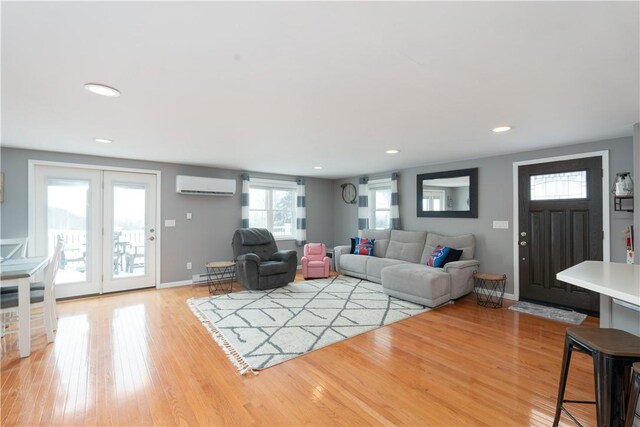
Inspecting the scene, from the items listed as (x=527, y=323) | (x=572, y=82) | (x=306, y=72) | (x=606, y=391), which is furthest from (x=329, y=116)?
(x=527, y=323)

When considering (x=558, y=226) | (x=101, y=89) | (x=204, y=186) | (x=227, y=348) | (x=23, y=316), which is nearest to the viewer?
(x=101, y=89)

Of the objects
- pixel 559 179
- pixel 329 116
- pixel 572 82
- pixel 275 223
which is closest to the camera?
pixel 572 82

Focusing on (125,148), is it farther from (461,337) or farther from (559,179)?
(559,179)

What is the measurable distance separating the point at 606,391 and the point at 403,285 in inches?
113

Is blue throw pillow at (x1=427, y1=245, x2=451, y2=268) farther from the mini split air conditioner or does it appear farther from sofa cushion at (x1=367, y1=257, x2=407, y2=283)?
the mini split air conditioner

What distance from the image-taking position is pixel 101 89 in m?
2.11

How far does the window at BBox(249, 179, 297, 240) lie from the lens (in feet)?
21.0

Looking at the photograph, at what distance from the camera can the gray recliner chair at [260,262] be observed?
4.82m

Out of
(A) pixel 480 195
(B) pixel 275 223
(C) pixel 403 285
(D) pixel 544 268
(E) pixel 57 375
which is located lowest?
(E) pixel 57 375

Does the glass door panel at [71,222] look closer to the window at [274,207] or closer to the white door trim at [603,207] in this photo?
the window at [274,207]

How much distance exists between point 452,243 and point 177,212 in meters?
4.84

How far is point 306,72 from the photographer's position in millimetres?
1869

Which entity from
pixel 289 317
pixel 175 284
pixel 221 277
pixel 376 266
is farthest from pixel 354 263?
pixel 175 284

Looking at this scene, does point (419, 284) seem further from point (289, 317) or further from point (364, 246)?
point (364, 246)
